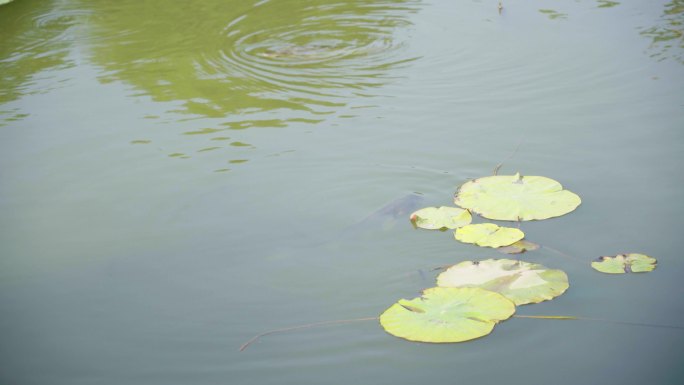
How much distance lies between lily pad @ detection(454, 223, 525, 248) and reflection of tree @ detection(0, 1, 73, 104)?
2527 millimetres

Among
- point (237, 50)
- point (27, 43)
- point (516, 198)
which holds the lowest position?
point (516, 198)

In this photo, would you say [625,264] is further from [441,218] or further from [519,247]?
[441,218]

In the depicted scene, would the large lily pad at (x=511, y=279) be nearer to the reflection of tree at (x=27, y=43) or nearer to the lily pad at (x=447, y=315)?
the lily pad at (x=447, y=315)

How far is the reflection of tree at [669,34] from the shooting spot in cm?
363

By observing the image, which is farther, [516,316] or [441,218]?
[441,218]

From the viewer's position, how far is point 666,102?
317 cm

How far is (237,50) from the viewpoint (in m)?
4.14

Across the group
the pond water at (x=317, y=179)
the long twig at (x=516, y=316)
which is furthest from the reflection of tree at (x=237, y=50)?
the long twig at (x=516, y=316)

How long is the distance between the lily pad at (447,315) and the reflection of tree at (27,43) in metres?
2.63

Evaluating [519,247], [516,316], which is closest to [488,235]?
[519,247]

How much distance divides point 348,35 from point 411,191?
186 centimetres

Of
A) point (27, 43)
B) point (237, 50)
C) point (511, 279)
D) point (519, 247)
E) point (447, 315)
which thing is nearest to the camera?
point (447, 315)

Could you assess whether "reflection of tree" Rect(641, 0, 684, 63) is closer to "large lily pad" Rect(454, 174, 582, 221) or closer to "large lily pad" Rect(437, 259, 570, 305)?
"large lily pad" Rect(454, 174, 582, 221)

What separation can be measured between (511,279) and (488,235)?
26 centimetres
